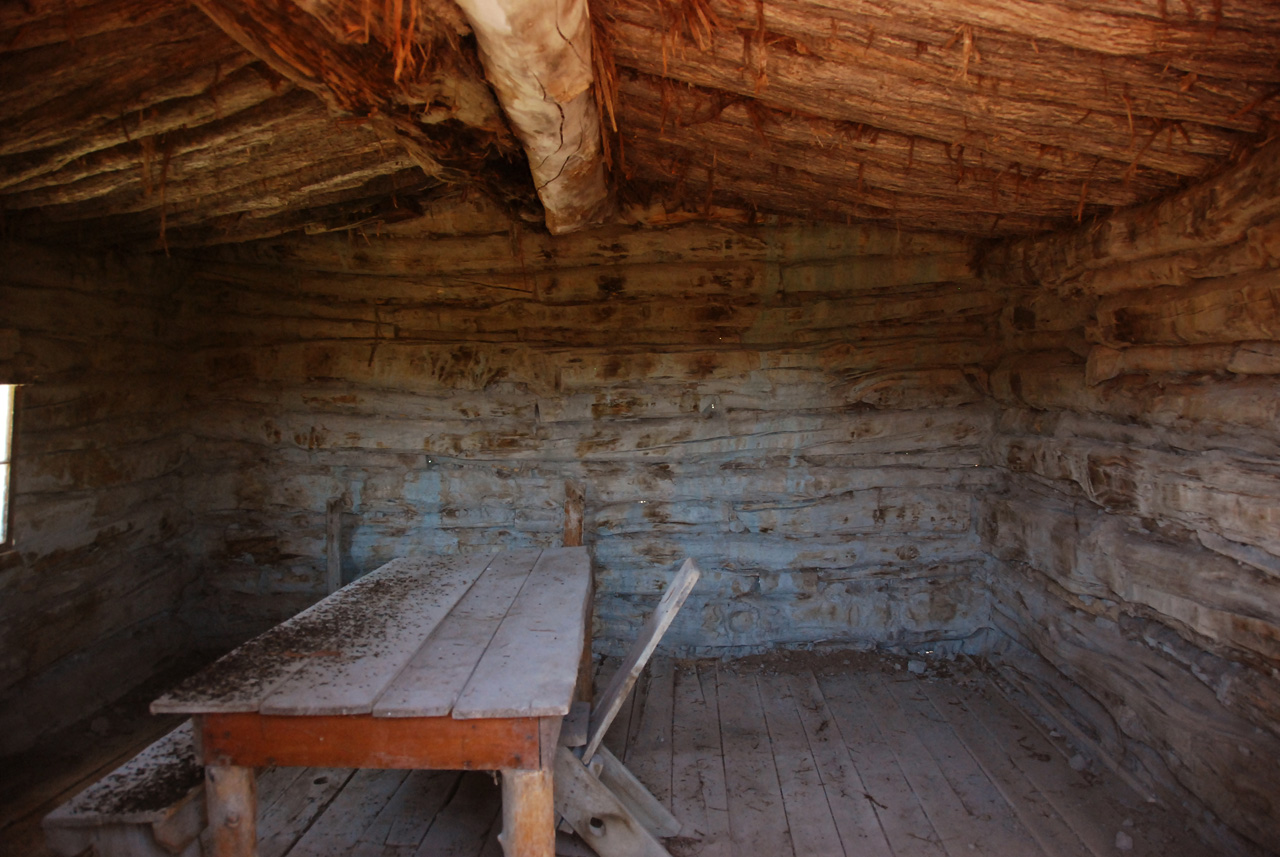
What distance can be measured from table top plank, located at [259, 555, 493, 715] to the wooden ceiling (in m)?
1.85

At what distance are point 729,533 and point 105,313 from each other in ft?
13.1

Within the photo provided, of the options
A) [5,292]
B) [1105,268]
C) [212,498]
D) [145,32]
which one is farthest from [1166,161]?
[212,498]

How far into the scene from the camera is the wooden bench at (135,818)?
2.33m

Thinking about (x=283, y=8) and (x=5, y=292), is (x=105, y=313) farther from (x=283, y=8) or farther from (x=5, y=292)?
(x=283, y=8)

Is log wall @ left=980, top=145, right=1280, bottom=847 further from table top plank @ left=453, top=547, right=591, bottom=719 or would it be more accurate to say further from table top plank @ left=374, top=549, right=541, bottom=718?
table top plank @ left=374, top=549, right=541, bottom=718

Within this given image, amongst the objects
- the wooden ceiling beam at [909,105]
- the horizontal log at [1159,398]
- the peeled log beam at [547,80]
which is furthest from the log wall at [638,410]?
the wooden ceiling beam at [909,105]

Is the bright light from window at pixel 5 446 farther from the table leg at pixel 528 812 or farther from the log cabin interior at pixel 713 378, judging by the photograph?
the table leg at pixel 528 812

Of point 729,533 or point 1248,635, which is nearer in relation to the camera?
point 1248,635

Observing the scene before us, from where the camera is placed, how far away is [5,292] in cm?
394

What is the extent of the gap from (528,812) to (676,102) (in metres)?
2.64

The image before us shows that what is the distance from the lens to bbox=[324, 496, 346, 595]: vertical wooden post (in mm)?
5160

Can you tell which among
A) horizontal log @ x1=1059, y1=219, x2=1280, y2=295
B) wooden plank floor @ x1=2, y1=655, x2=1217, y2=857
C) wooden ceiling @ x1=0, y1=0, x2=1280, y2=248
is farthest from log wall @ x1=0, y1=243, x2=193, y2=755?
horizontal log @ x1=1059, y1=219, x2=1280, y2=295

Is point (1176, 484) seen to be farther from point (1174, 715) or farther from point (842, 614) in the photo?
point (842, 614)

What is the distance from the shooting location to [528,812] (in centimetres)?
248
